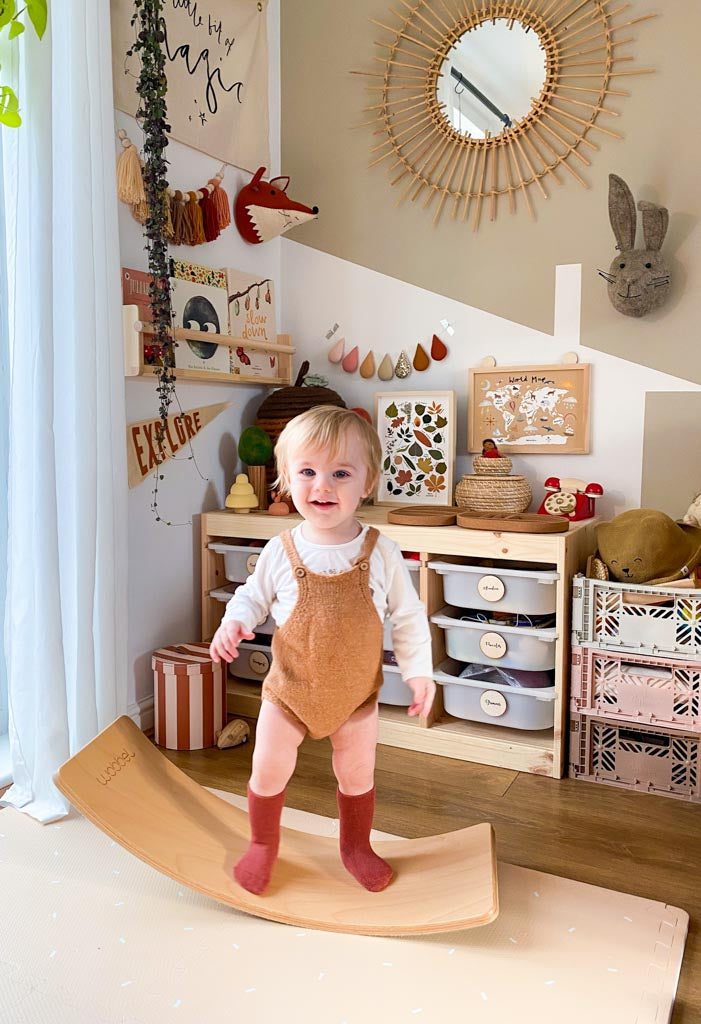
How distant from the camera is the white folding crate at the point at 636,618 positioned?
2.01 metres

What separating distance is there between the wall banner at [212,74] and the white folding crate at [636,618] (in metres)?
1.77

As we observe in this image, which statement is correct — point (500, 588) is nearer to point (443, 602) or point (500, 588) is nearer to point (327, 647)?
point (443, 602)

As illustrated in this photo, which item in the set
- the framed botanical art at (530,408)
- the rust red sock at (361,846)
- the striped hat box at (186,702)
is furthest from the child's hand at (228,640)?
the framed botanical art at (530,408)

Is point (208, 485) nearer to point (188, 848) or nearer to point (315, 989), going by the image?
point (188, 848)

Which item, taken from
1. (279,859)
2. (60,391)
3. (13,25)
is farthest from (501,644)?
(13,25)

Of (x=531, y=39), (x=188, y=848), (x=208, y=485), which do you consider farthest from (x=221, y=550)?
(x=531, y=39)

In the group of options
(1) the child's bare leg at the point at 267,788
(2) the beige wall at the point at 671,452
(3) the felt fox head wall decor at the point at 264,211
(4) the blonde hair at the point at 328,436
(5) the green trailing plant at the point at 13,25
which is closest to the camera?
(4) the blonde hair at the point at 328,436

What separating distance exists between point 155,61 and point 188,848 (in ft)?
6.44

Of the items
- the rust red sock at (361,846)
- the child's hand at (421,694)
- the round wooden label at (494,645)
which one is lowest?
the rust red sock at (361,846)

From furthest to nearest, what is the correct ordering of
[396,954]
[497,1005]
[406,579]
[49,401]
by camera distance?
[49,401]
[406,579]
[396,954]
[497,1005]

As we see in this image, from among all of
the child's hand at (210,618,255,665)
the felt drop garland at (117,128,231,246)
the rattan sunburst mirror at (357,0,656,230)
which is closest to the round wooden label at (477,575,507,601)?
the child's hand at (210,618,255,665)

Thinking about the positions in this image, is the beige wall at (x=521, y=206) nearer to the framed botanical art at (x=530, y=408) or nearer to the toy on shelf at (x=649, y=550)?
the framed botanical art at (x=530, y=408)

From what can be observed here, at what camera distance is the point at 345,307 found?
2.83 meters

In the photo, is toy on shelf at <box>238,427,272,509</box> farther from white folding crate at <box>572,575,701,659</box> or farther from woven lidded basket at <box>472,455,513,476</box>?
white folding crate at <box>572,575,701,659</box>
